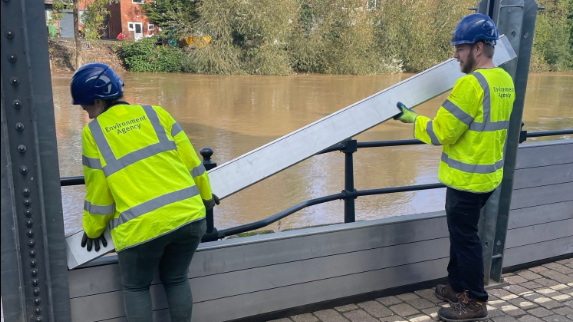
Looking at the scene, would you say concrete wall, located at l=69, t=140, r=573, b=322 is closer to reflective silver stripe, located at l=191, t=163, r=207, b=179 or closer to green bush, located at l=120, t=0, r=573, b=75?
reflective silver stripe, located at l=191, t=163, r=207, b=179

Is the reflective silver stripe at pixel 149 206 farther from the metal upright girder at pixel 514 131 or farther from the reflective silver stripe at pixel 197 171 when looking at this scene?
the metal upright girder at pixel 514 131

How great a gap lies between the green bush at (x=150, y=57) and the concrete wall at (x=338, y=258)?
31907 mm

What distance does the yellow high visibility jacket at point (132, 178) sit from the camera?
243 cm

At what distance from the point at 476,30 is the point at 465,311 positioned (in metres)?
1.82

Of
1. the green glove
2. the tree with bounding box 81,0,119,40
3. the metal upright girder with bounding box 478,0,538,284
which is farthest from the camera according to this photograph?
the tree with bounding box 81,0,119,40

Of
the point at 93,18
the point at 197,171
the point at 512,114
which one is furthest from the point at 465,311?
the point at 93,18

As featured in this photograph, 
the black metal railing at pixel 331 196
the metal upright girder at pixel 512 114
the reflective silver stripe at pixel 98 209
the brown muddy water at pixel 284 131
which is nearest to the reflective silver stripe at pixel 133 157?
the reflective silver stripe at pixel 98 209

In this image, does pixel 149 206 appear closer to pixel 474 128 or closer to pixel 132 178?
pixel 132 178

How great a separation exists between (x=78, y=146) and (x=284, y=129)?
18.3ft

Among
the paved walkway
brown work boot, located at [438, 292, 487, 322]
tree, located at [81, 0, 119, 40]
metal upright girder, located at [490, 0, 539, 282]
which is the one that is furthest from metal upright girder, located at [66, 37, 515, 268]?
tree, located at [81, 0, 119, 40]

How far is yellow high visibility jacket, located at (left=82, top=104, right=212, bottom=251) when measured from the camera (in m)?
2.43

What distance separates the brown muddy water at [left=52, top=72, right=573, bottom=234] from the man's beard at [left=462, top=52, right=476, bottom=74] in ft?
12.6

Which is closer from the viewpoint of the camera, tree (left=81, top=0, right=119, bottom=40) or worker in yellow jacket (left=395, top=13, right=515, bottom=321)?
worker in yellow jacket (left=395, top=13, right=515, bottom=321)

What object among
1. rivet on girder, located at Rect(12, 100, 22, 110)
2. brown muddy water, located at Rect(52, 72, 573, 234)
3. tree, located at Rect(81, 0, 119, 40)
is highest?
Result: tree, located at Rect(81, 0, 119, 40)
